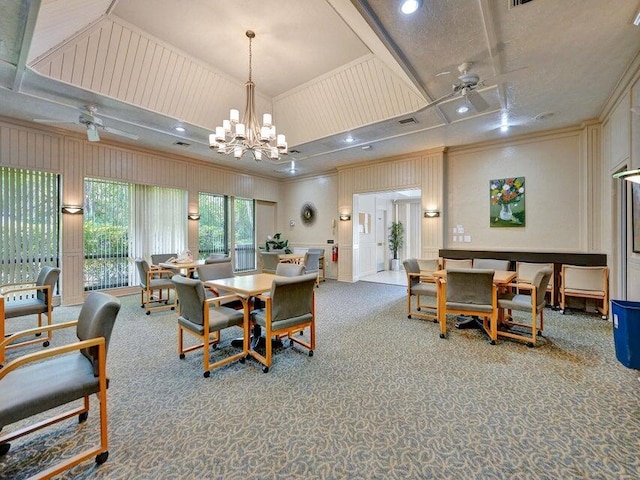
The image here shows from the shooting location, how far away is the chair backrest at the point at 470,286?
3.39 m

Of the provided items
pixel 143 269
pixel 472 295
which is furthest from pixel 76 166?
pixel 472 295

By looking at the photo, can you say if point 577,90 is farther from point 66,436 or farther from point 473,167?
point 66,436

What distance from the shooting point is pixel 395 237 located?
33.4 feet

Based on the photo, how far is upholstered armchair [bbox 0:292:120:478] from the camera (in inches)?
57.6

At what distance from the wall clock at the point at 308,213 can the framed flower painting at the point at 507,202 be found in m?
4.77

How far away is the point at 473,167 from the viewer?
6.07 meters

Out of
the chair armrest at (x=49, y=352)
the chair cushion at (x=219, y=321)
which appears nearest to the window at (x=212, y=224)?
the chair cushion at (x=219, y=321)

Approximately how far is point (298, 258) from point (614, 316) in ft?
19.4

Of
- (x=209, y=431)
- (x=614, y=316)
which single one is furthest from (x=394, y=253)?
(x=209, y=431)

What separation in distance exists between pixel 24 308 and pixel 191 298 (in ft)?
7.67

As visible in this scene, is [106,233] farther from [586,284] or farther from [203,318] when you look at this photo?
[586,284]

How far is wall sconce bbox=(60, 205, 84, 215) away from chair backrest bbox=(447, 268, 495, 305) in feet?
21.9

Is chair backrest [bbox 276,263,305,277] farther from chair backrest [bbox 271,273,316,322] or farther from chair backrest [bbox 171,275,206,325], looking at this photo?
chair backrest [bbox 171,275,206,325]

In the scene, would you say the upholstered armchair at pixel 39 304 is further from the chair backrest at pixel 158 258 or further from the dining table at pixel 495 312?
the dining table at pixel 495 312
